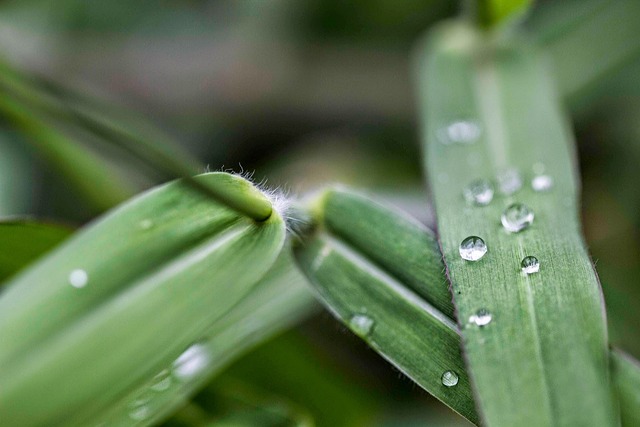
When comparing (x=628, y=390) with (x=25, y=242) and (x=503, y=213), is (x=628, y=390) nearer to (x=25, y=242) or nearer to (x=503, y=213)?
(x=503, y=213)

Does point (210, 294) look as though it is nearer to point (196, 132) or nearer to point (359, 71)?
point (196, 132)

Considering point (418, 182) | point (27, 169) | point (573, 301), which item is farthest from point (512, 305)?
point (27, 169)

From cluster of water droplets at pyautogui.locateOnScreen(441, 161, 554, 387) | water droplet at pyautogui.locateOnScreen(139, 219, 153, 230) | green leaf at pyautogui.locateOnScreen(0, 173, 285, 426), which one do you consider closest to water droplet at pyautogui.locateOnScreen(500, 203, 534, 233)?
cluster of water droplets at pyautogui.locateOnScreen(441, 161, 554, 387)

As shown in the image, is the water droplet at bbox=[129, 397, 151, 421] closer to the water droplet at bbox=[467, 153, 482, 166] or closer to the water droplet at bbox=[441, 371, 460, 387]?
the water droplet at bbox=[441, 371, 460, 387]

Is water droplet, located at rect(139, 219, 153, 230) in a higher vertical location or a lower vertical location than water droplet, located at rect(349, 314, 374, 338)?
higher

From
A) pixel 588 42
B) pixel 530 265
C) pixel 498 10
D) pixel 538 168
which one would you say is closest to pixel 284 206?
pixel 530 265
